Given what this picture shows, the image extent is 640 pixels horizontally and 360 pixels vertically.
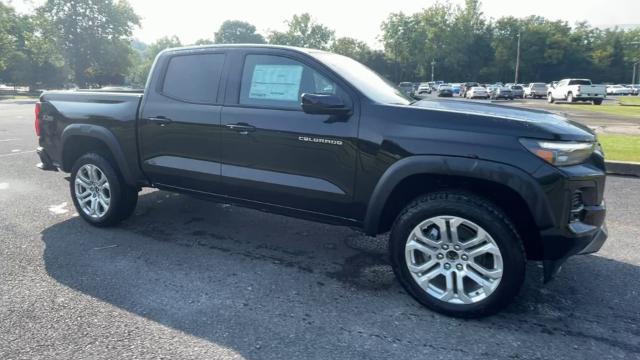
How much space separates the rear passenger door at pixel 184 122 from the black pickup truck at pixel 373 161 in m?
0.01

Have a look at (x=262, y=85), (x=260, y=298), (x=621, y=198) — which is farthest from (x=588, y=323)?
(x=621, y=198)

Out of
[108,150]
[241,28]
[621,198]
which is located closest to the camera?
[108,150]

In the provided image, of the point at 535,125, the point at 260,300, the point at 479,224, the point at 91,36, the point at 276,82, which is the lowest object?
the point at 260,300

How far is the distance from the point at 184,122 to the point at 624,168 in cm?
685

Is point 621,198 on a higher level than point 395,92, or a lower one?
lower

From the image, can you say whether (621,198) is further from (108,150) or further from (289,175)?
(108,150)

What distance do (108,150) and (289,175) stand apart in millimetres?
2308

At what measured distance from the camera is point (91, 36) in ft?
214

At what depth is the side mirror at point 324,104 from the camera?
344cm

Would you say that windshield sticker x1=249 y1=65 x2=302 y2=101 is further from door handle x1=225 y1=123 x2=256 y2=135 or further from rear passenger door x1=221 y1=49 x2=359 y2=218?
door handle x1=225 y1=123 x2=256 y2=135

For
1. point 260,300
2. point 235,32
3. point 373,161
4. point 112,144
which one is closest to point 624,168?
point 373,161

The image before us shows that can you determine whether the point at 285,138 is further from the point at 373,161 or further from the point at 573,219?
the point at 573,219

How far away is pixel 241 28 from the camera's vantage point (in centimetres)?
11781

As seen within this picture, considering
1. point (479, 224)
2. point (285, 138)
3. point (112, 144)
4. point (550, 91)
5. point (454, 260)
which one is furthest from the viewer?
point (550, 91)
